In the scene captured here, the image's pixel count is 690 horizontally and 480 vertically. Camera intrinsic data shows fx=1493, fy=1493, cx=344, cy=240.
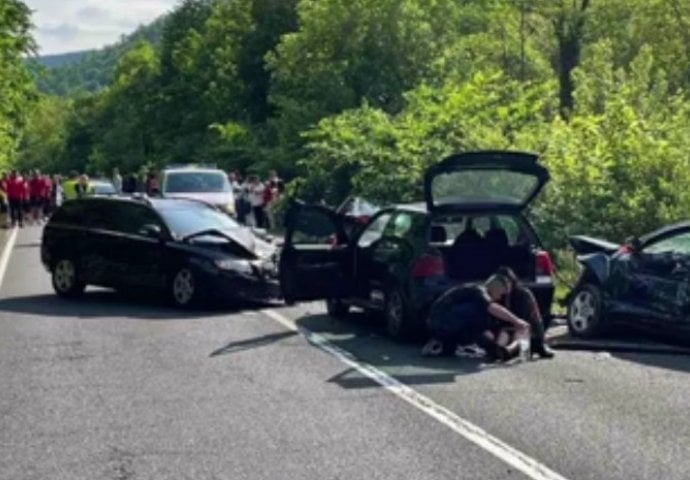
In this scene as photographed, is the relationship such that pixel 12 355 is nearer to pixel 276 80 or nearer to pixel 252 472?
pixel 252 472

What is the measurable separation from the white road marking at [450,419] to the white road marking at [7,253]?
1179 cm

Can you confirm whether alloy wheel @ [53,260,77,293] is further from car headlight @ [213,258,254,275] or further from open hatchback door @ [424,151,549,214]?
open hatchback door @ [424,151,549,214]

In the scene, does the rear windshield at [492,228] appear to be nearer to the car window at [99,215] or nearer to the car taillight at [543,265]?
the car taillight at [543,265]

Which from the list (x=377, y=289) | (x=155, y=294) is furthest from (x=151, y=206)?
(x=377, y=289)

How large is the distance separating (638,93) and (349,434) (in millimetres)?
20762

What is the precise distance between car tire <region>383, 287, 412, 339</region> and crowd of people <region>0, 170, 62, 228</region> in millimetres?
31272

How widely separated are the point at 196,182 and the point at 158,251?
648 inches

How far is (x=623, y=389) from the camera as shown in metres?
12.4

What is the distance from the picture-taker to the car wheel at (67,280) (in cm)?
2138

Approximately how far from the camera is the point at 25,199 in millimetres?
46750

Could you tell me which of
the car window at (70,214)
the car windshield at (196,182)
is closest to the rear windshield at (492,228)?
A: the car window at (70,214)

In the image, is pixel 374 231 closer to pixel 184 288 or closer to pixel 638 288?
pixel 184 288

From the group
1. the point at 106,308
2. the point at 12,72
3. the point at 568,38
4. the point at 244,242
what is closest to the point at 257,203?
the point at 12,72

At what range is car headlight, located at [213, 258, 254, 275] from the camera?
1940 cm
